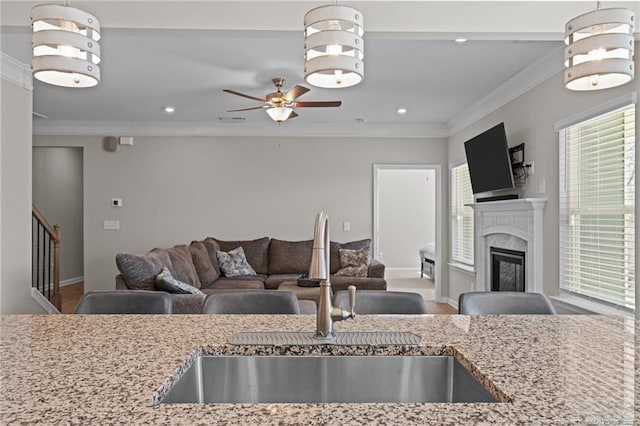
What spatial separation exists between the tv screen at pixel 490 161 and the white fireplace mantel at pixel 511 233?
201mm

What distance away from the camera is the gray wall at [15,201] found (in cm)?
405

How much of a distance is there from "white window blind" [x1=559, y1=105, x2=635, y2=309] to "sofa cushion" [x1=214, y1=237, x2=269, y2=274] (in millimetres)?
3907

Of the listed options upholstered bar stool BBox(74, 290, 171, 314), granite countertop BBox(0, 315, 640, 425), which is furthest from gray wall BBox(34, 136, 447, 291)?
granite countertop BBox(0, 315, 640, 425)

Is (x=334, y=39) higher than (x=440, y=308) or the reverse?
higher

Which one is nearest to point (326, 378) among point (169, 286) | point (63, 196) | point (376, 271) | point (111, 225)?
point (169, 286)

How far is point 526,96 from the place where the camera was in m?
4.50

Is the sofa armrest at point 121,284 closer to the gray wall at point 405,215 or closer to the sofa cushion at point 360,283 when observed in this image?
the sofa cushion at point 360,283

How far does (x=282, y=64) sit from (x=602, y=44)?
3.12 meters

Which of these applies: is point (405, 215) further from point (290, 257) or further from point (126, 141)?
point (126, 141)

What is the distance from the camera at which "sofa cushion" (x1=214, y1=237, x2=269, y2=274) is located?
21.6ft

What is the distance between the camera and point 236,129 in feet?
22.6

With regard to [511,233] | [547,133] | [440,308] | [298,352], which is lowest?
[440,308]

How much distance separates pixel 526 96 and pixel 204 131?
4372mm

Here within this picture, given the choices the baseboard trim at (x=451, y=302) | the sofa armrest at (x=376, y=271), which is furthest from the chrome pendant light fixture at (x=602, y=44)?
the baseboard trim at (x=451, y=302)
